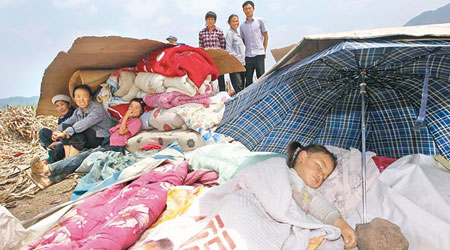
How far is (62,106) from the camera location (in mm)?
3688

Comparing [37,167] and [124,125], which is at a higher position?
[124,125]

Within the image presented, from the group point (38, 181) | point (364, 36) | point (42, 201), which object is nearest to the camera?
point (364, 36)

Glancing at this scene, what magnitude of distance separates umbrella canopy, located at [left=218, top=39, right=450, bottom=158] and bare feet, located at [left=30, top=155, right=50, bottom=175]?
224 centimetres

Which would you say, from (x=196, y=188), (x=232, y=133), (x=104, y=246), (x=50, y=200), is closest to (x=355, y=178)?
(x=232, y=133)

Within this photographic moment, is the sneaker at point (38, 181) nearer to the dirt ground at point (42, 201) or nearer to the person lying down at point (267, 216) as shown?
the dirt ground at point (42, 201)

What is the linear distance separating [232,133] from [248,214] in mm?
655

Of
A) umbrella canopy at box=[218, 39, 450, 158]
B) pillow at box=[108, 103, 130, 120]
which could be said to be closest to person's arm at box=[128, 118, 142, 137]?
pillow at box=[108, 103, 130, 120]

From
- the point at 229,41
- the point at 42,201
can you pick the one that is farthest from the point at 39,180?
the point at 229,41

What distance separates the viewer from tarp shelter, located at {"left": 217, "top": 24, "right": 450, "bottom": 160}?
1259 mm

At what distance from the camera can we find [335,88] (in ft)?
5.59

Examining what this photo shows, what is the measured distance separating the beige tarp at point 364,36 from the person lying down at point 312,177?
2.12 ft

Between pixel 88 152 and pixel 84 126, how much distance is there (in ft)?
1.08

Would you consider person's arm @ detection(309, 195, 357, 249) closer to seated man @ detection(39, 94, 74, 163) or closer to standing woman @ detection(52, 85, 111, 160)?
standing woman @ detection(52, 85, 111, 160)

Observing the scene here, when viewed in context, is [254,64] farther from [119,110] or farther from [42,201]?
[42,201]
